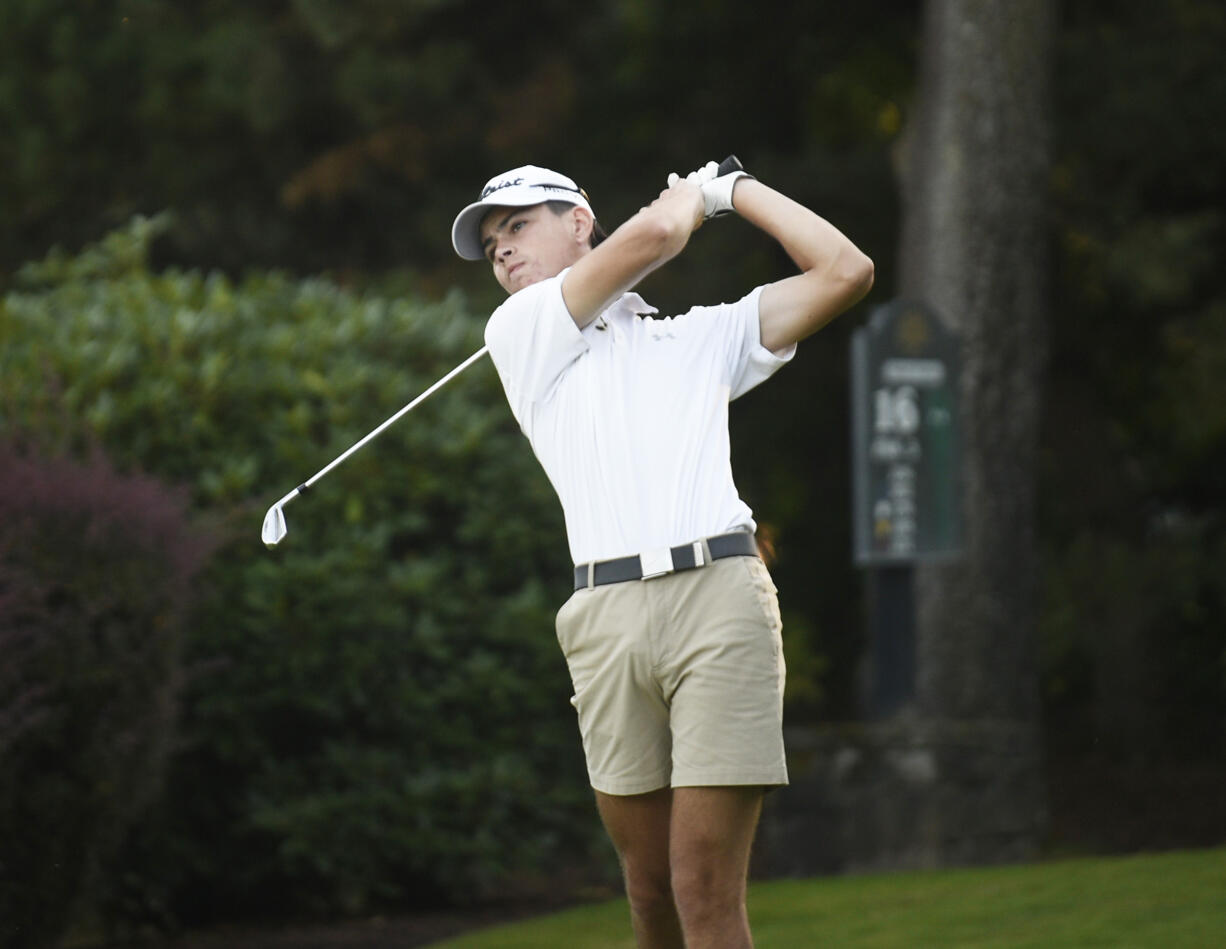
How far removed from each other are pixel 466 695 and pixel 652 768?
3666 millimetres

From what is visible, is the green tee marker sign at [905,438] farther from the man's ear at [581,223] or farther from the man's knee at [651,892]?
the man's knee at [651,892]

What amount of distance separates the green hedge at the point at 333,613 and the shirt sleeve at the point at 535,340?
10.5ft

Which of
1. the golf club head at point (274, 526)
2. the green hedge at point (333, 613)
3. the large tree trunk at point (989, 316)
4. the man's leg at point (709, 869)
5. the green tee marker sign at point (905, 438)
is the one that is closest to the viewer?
the man's leg at point (709, 869)

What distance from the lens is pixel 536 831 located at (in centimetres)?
746

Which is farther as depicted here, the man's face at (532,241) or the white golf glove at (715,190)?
the man's face at (532,241)

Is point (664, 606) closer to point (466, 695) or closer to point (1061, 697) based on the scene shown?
point (466, 695)

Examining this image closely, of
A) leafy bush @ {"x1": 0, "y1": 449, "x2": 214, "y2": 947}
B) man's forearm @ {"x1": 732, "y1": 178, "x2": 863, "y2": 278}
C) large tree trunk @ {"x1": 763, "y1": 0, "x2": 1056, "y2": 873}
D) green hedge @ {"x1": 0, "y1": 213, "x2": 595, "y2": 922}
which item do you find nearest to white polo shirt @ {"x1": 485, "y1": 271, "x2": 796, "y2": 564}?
man's forearm @ {"x1": 732, "y1": 178, "x2": 863, "y2": 278}

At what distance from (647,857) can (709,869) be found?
0.93 feet

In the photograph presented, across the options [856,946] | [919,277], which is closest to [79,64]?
[919,277]

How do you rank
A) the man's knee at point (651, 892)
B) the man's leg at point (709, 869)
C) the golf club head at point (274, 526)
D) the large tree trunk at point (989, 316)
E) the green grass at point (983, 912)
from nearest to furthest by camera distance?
the man's leg at point (709, 869)
the man's knee at point (651, 892)
the golf club head at point (274, 526)
the green grass at point (983, 912)
the large tree trunk at point (989, 316)

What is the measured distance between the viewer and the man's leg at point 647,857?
374cm

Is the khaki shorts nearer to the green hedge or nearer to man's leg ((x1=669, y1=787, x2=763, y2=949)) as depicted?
man's leg ((x1=669, y1=787, x2=763, y2=949))

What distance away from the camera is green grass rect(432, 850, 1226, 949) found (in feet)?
19.4

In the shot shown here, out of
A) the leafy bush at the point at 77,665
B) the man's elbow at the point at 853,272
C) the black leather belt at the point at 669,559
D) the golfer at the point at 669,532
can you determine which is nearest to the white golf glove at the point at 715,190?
the golfer at the point at 669,532
